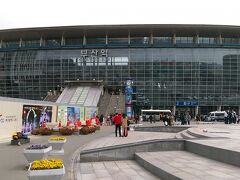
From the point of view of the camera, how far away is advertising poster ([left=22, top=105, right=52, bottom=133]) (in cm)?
3138

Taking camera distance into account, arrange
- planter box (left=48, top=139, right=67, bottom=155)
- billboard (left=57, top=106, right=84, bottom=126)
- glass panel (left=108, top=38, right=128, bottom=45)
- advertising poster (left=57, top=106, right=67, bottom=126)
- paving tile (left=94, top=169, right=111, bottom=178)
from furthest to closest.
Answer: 1. glass panel (left=108, top=38, right=128, bottom=45)
2. billboard (left=57, top=106, right=84, bottom=126)
3. advertising poster (left=57, top=106, right=67, bottom=126)
4. planter box (left=48, top=139, right=67, bottom=155)
5. paving tile (left=94, top=169, right=111, bottom=178)

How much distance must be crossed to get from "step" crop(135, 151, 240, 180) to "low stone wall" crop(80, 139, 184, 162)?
52cm

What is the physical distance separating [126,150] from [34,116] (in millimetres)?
18894

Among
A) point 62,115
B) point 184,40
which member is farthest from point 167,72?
point 62,115

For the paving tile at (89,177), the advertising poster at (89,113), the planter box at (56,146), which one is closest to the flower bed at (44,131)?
the planter box at (56,146)

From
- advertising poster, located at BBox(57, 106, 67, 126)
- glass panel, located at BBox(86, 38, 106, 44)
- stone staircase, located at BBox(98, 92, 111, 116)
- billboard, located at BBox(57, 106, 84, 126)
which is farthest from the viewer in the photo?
glass panel, located at BBox(86, 38, 106, 44)

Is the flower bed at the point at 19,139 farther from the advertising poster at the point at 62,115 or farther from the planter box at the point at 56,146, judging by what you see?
the advertising poster at the point at 62,115

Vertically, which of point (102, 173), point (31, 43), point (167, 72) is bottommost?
point (102, 173)

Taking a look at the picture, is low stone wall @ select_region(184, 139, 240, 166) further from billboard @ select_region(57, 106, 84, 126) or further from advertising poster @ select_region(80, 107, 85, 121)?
advertising poster @ select_region(80, 107, 85, 121)

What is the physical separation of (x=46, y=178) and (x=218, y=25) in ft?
285

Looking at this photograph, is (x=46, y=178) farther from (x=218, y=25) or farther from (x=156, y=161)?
(x=218, y=25)

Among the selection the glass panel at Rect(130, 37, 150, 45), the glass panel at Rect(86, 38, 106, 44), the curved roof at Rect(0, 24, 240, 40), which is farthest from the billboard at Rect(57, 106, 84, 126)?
the glass panel at Rect(86, 38, 106, 44)

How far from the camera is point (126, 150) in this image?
16.2 meters

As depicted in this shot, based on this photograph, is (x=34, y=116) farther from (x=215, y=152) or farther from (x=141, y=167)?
(x=215, y=152)
